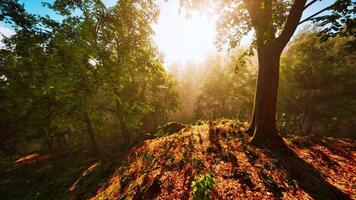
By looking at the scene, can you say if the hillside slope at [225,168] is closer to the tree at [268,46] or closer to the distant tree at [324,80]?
the tree at [268,46]

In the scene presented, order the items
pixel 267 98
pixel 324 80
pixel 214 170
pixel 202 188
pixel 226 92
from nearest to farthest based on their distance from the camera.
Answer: pixel 202 188
pixel 214 170
pixel 267 98
pixel 324 80
pixel 226 92

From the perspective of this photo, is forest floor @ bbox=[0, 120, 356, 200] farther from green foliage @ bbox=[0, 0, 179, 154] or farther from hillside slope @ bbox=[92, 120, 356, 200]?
green foliage @ bbox=[0, 0, 179, 154]

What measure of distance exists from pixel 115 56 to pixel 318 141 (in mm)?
14988

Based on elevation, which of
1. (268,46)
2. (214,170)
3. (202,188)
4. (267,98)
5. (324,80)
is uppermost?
(268,46)

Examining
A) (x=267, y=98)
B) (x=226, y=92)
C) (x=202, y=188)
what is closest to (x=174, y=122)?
(x=267, y=98)

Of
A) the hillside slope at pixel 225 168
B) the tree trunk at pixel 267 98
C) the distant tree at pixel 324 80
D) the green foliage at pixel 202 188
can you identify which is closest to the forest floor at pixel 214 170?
the hillside slope at pixel 225 168

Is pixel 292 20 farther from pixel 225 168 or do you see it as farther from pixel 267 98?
pixel 225 168

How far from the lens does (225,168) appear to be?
7281 mm

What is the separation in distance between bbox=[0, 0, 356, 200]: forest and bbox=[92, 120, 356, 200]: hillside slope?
0.05 m

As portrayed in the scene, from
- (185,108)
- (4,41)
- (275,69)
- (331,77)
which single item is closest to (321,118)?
(331,77)

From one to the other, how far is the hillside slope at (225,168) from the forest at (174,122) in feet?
0.16

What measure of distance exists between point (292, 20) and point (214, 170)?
21.9ft

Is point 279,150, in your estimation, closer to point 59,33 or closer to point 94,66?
point 94,66

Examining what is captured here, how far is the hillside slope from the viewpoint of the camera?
614 cm
